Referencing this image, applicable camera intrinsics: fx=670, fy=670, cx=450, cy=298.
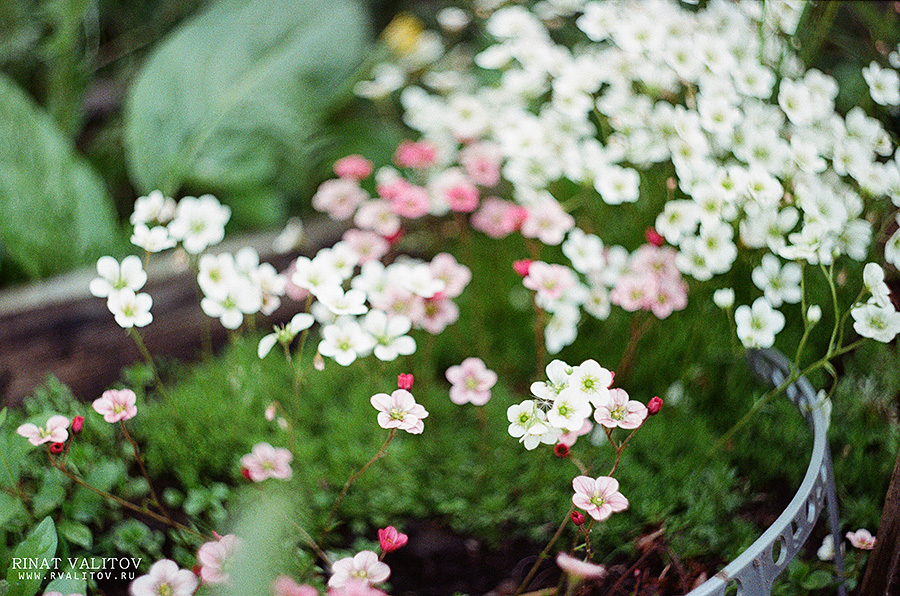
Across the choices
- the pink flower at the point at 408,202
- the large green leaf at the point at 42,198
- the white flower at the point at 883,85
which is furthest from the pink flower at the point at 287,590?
the large green leaf at the point at 42,198

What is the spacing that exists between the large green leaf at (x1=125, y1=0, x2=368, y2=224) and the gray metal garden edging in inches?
44.0

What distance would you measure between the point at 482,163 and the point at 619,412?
0.55 meters

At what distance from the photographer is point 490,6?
1.34m

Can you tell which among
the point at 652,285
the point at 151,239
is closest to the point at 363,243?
the point at 151,239

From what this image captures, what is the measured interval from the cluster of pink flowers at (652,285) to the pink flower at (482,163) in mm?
270

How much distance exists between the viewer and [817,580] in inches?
30.2

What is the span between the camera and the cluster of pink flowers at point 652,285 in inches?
35.6

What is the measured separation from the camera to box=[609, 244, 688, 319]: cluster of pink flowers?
90 centimetres

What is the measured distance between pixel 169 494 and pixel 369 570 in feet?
1.36

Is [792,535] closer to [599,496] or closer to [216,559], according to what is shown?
[599,496]

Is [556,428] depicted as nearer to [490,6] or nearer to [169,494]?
[169,494]

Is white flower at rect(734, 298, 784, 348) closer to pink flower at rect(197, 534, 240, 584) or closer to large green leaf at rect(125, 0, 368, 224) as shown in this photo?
pink flower at rect(197, 534, 240, 584)

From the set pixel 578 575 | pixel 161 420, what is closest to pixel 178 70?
pixel 161 420

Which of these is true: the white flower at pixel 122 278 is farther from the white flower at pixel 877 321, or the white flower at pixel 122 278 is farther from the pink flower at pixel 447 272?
the white flower at pixel 877 321
